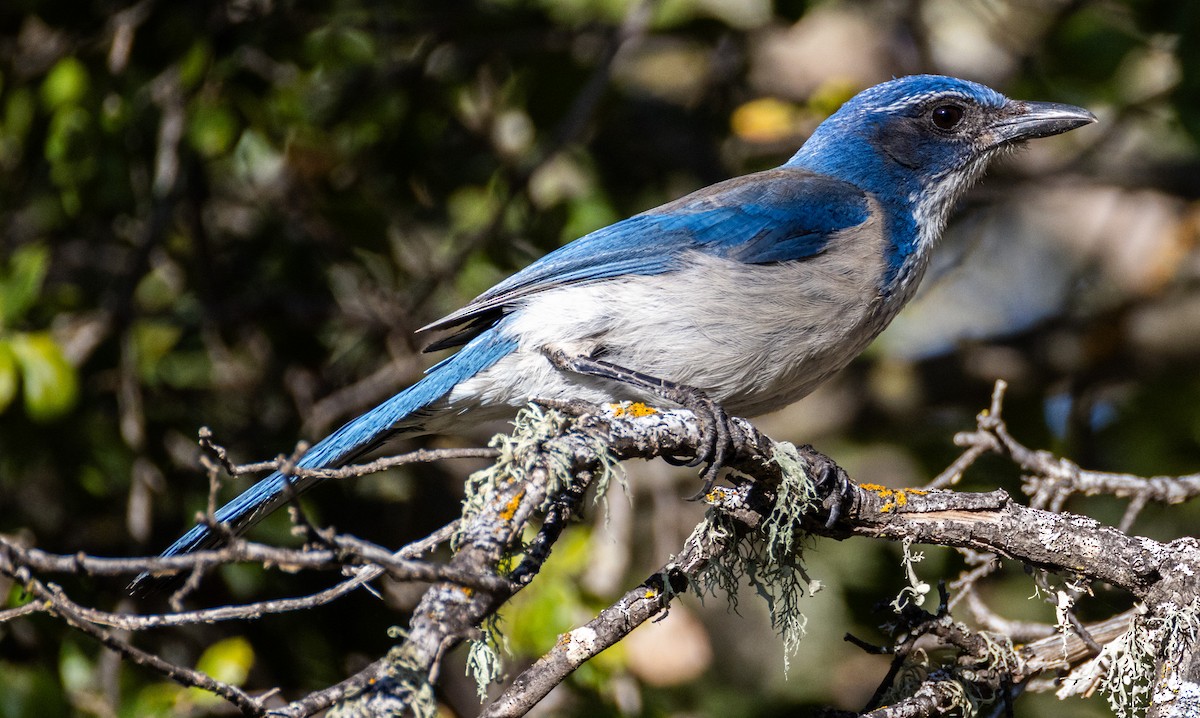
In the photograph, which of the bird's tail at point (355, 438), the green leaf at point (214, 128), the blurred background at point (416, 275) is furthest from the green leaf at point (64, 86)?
the bird's tail at point (355, 438)

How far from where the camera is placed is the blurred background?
4.71 meters

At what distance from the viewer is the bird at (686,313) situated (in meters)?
3.81

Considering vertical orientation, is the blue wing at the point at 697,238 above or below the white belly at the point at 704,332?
above

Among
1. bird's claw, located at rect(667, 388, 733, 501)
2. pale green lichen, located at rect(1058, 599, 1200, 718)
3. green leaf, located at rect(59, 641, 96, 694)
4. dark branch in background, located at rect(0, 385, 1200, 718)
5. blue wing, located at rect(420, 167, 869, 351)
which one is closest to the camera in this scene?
dark branch in background, located at rect(0, 385, 1200, 718)

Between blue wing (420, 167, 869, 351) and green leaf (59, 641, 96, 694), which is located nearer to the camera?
blue wing (420, 167, 869, 351)

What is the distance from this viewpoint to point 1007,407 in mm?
5824

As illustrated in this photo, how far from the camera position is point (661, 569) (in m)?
2.89

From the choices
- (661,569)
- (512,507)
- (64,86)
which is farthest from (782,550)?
(64,86)

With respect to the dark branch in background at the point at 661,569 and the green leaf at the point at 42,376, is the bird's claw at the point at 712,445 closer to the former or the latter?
the dark branch in background at the point at 661,569

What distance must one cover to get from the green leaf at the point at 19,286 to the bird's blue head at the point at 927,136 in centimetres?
307

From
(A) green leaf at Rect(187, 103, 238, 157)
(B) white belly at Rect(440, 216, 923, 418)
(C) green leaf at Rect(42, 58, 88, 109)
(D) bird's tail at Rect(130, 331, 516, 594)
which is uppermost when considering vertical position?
(C) green leaf at Rect(42, 58, 88, 109)

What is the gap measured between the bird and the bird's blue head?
0.16 meters

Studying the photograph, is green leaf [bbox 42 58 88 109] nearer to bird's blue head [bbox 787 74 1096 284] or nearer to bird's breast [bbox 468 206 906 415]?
bird's breast [bbox 468 206 906 415]

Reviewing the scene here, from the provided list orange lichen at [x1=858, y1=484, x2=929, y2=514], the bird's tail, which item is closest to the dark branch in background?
orange lichen at [x1=858, y1=484, x2=929, y2=514]
